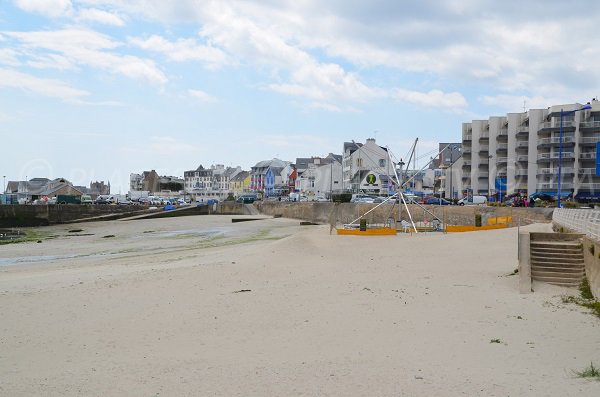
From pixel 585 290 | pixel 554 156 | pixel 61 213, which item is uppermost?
pixel 554 156

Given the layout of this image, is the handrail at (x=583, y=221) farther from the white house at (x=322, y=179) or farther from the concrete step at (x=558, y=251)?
the white house at (x=322, y=179)

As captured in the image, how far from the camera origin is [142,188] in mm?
181125

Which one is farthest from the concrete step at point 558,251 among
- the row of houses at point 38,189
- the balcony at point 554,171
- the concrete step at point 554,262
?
the row of houses at point 38,189

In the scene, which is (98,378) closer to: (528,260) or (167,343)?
(167,343)

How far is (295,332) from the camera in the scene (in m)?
11.1

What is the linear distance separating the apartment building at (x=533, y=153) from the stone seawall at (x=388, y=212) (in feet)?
39.8

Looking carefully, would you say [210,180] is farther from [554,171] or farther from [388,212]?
[388,212]

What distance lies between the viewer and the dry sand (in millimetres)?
8188

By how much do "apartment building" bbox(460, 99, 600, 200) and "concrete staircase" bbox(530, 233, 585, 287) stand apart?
1574 inches

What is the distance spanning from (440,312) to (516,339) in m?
2.37

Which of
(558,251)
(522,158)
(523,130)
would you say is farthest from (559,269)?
(523,130)

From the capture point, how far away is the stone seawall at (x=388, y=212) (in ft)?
124

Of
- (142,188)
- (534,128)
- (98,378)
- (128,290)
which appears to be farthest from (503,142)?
(142,188)

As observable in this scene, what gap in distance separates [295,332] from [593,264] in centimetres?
825
